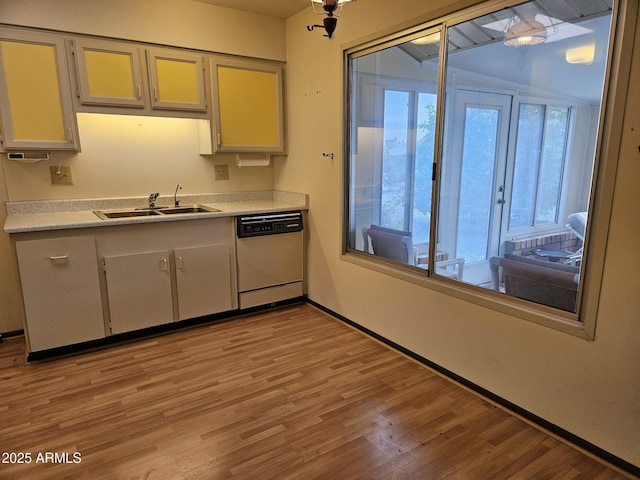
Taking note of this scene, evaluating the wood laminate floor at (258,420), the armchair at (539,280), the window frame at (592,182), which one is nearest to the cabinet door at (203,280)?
the wood laminate floor at (258,420)

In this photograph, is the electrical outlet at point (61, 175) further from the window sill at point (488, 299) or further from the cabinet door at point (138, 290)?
the window sill at point (488, 299)

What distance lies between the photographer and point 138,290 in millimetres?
2941

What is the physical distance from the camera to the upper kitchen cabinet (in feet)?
11.0

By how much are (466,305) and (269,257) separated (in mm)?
1757

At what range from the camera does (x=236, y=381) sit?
8.04ft

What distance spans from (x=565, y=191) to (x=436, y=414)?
1349 millimetres

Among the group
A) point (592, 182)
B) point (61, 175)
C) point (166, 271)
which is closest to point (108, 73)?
point (61, 175)

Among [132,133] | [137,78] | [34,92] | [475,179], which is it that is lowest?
[475,179]

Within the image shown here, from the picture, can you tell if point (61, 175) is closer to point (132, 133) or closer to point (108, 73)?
point (132, 133)

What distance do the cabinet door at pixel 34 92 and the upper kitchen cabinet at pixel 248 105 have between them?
106cm

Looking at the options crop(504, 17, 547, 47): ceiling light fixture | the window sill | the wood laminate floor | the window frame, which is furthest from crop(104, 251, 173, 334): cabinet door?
crop(504, 17, 547, 47): ceiling light fixture

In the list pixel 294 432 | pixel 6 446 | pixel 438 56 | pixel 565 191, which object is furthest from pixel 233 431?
pixel 438 56

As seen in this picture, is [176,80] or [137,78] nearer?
[137,78]

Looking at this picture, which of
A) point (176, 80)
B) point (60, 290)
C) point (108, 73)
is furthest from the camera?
point (176, 80)
